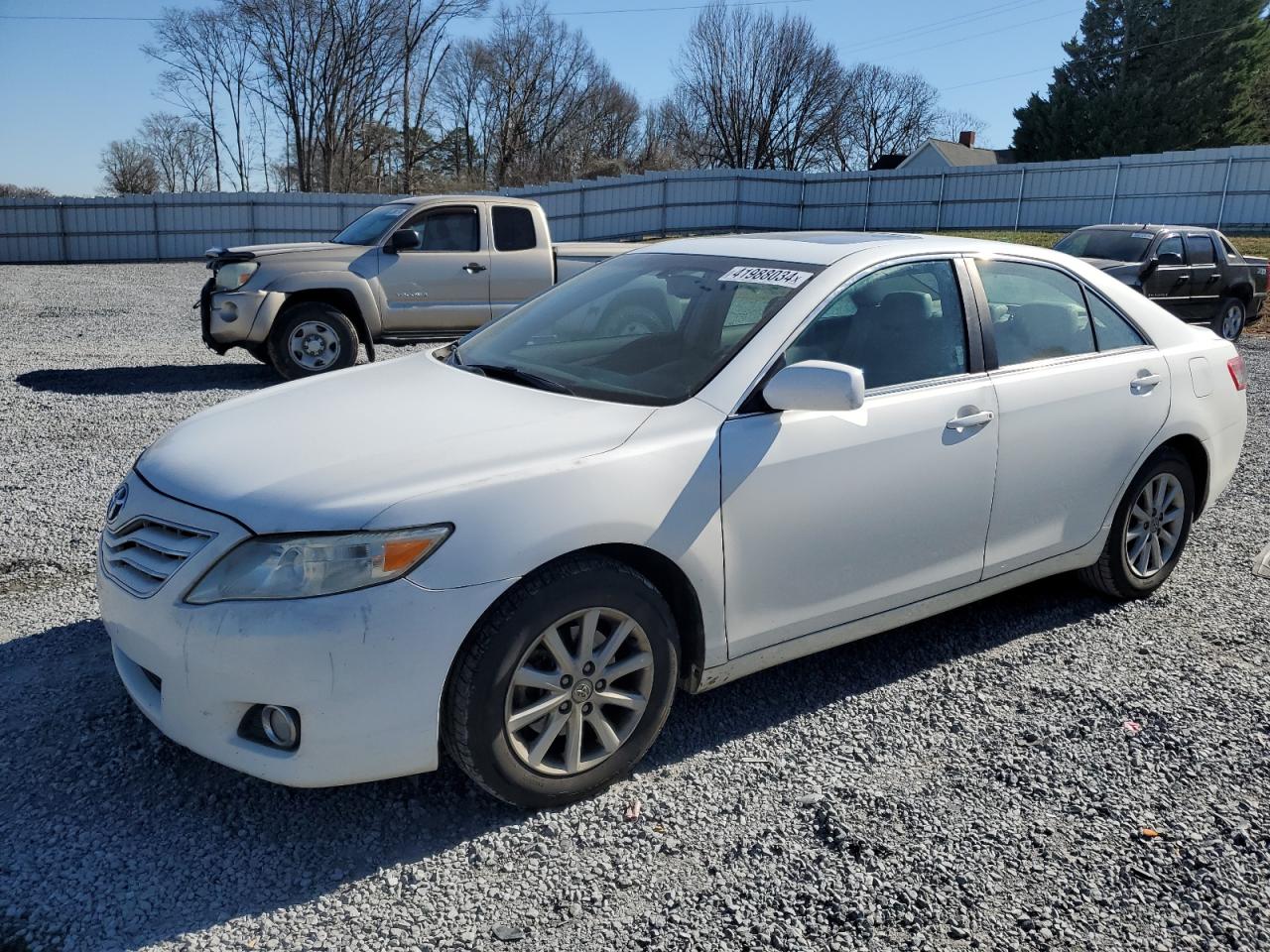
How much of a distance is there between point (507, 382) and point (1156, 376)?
2821 millimetres

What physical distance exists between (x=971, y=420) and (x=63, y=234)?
1213 inches

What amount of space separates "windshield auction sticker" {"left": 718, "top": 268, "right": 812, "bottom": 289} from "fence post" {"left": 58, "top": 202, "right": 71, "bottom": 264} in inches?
1185

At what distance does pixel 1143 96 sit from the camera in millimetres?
41031

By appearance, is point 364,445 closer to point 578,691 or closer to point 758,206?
point 578,691

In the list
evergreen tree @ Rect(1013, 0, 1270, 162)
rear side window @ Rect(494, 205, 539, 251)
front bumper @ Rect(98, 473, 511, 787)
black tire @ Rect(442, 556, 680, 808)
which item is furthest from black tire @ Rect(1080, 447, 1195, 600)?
evergreen tree @ Rect(1013, 0, 1270, 162)

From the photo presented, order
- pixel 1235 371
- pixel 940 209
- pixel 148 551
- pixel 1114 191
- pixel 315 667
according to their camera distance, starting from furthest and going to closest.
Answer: pixel 940 209
pixel 1114 191
pixel 1235 371
pixel 148 551
pixel 315 667

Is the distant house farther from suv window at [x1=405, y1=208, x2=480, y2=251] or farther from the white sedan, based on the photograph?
the white sedan

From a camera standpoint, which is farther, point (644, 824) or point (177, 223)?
point (177, 223)

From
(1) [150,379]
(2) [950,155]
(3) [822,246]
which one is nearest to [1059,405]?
(3) [822,246]

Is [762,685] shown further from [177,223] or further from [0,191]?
[0,191]

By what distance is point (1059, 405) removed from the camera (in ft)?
13.2

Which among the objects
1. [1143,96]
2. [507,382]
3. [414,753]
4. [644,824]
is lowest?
[644,824]

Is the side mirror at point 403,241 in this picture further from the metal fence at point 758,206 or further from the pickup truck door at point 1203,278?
the metal fence at point 758,206

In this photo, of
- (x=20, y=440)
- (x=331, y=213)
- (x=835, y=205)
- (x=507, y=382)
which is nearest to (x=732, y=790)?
(x=507, y=382)
